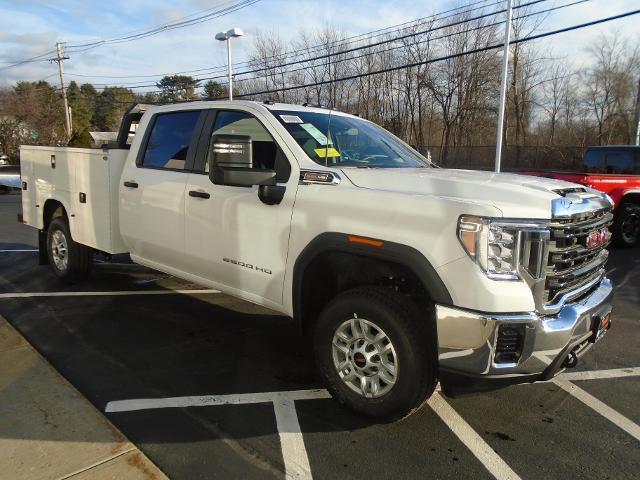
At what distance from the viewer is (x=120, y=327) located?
197 inches

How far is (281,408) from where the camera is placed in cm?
352

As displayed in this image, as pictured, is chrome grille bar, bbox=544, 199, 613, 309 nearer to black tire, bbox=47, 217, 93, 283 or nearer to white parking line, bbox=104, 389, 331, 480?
white parking line, bbox=104, 389, 331, 480

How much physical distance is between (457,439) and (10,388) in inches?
119

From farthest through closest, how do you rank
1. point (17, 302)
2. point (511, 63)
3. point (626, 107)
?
point (511, 63)
point (626, 107)
point (17, 302)

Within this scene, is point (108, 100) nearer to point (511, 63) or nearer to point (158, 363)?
point (511, 63)

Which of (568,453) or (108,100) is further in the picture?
(108,100)

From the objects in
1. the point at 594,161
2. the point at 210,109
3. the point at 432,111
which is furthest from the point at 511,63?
the point at 210,109

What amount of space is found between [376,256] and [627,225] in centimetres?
882

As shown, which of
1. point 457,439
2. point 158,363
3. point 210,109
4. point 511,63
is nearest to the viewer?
point 457,439

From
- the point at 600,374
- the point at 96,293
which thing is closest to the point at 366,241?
the point at 600,374

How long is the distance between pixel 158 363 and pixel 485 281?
2719 mm

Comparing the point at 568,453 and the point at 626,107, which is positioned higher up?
the point at 626,107

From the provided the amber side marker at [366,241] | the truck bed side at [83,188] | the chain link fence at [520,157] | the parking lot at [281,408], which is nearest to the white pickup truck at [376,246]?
the amber side marker at [366,241]

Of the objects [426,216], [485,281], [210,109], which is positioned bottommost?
[485,281]
